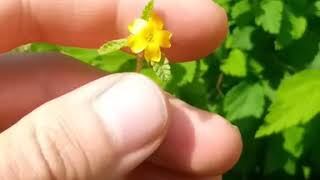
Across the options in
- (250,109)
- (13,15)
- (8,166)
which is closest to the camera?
(8,166)

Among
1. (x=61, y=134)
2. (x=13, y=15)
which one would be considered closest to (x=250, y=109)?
(x=13, y=15)

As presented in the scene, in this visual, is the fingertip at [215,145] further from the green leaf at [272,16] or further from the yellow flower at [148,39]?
the green leaf at [272,16]

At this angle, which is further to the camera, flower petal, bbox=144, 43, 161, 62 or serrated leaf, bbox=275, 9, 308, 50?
serrated leaf, bbox=275, 9, 308, 50

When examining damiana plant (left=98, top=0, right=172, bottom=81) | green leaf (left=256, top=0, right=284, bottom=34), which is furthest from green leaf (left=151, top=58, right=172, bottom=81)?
green leaf (left=256, top=0, right=284, bottom=34)

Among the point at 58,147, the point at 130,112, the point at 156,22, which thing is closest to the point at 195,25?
the point at 156,22

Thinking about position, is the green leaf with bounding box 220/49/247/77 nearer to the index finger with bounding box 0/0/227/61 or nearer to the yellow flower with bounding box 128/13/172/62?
the index finger with bounding box 0/0/227/61

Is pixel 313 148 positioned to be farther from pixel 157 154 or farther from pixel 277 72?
pixel 157 154

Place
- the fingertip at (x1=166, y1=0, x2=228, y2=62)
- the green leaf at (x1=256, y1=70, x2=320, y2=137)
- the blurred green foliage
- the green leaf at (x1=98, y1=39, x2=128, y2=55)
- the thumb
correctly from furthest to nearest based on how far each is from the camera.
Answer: the blurred green foliage < the green leaf at (x1=256, y1=70, x2=320, y2=137) < the fingertip at (x1=166, y1=0, x2=228, y2=62) < the green leaf at (x1=98, y1=39, x2=128, y2=55) < the thumb
